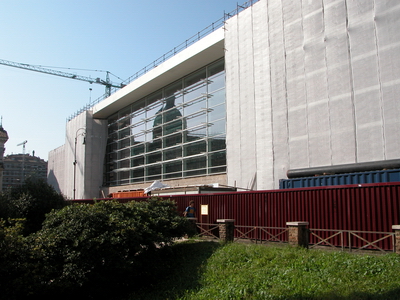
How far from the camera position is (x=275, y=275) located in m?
10.9

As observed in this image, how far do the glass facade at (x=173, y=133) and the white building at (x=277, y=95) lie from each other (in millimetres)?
161

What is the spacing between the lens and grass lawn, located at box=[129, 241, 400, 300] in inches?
362

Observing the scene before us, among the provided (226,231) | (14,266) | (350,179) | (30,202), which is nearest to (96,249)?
(14,266)

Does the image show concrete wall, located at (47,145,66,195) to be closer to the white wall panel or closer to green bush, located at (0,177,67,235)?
the white wall panel

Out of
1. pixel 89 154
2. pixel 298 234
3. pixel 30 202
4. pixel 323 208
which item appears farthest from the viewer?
pixel 89 154

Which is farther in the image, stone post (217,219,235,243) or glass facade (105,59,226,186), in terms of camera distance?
glass facade (105,59,226,186)

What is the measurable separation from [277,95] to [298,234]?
15.0 m

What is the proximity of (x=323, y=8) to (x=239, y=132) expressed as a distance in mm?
10730

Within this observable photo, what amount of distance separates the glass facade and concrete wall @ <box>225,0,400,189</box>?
5.20 m

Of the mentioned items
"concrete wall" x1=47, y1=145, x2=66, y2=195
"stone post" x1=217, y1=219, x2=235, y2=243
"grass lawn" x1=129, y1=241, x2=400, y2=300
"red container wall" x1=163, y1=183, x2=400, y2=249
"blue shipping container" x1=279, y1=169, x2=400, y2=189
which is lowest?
"grass lawn" x1=129, y1=241, x2=400, y2=300

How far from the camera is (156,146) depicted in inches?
1849

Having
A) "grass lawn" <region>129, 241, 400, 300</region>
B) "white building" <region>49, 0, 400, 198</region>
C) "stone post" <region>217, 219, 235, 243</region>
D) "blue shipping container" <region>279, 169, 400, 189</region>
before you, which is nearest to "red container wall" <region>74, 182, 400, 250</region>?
"stone post" <region>217, 219, 235, 243</region>

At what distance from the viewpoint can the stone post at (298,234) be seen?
1313 cm

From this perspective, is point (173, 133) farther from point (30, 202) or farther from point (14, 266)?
point (14, 266)
